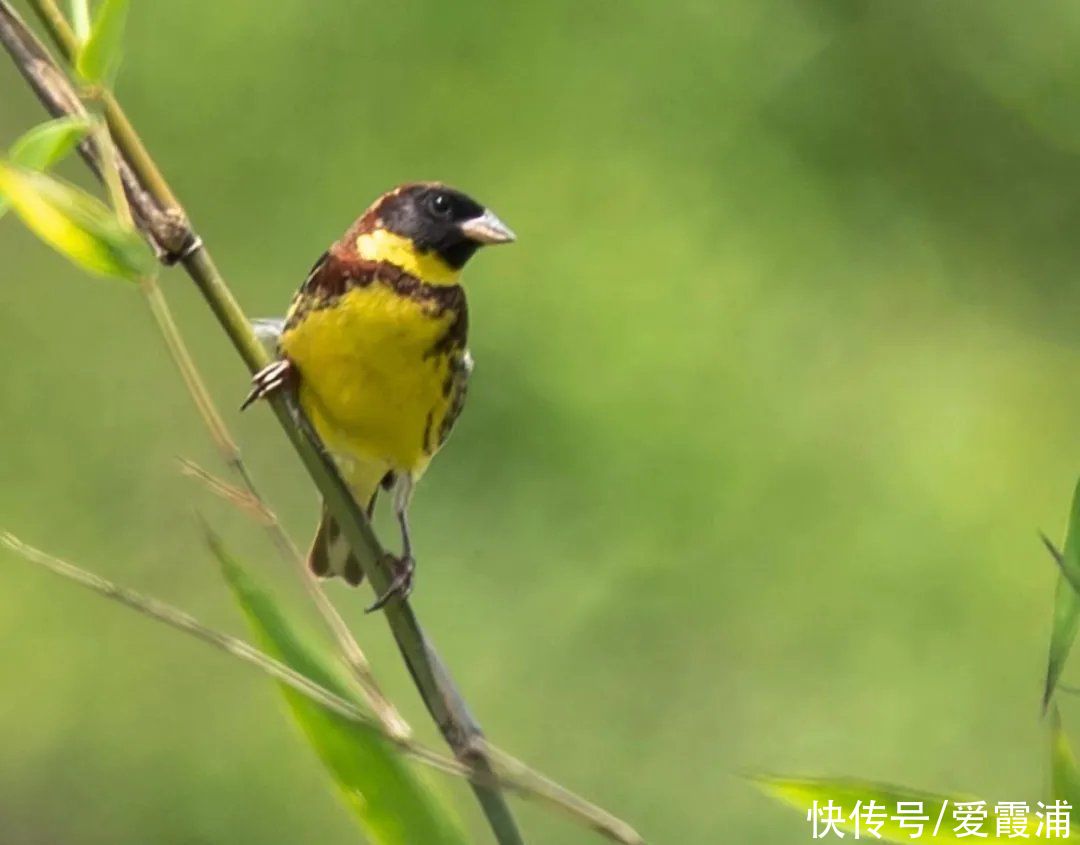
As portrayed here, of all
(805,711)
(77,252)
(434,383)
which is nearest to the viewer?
(77,252)

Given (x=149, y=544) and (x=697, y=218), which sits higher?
(x=697, y=218)

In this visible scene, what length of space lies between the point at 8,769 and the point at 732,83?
5.41ft

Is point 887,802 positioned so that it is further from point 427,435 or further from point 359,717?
point 427,435

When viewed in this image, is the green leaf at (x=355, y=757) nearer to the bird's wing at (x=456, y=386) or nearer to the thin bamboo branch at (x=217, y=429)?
the thin bamboo branch at (x=217, y=429)

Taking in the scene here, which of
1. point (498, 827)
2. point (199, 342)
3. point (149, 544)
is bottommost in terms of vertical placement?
point (498, 827)

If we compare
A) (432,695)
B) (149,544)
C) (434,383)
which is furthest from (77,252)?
(149,544)

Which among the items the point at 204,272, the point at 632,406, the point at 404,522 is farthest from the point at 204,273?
the point at 632,406

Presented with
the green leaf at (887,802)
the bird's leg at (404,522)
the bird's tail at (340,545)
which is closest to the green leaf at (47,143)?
the green leaf at (887,802)

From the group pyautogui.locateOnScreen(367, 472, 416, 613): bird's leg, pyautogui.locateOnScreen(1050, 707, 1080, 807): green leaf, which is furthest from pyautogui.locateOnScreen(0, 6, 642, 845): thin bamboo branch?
pyautogui.locateOnScreen(367, 472, 416, 613): bird's leg

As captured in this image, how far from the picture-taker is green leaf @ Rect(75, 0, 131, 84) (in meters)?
0.39

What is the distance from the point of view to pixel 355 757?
1.44 ft

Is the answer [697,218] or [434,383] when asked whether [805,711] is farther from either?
[434,383]

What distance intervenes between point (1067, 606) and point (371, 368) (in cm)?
55

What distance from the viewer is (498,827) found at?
39cm
